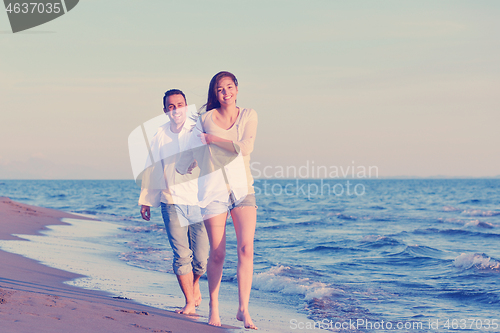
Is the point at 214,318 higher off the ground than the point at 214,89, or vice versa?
the point at 214,89

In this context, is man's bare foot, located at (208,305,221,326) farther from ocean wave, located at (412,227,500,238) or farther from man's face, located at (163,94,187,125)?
ocean wave, located at (412,227,500,238)

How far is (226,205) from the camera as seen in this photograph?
3518 millimetres

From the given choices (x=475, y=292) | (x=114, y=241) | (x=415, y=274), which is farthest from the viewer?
(x=114, y=241)

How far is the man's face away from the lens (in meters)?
3.94

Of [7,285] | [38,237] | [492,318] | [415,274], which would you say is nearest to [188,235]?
[7,285]

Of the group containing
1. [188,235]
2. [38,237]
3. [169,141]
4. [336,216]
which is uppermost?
[169,141]

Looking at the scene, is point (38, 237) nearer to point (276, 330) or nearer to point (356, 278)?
point (356, 278)

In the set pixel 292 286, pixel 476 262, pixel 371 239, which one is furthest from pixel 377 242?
pixel 292 286

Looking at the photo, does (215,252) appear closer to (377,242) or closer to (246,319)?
(246,319)

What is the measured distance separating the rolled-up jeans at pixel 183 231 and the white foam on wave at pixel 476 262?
20.2 ft

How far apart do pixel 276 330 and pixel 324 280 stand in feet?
10.5

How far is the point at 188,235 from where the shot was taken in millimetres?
4098

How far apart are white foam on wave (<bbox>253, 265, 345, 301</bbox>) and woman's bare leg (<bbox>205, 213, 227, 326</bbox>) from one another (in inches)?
89.7

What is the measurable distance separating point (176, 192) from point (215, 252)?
0.67 m
